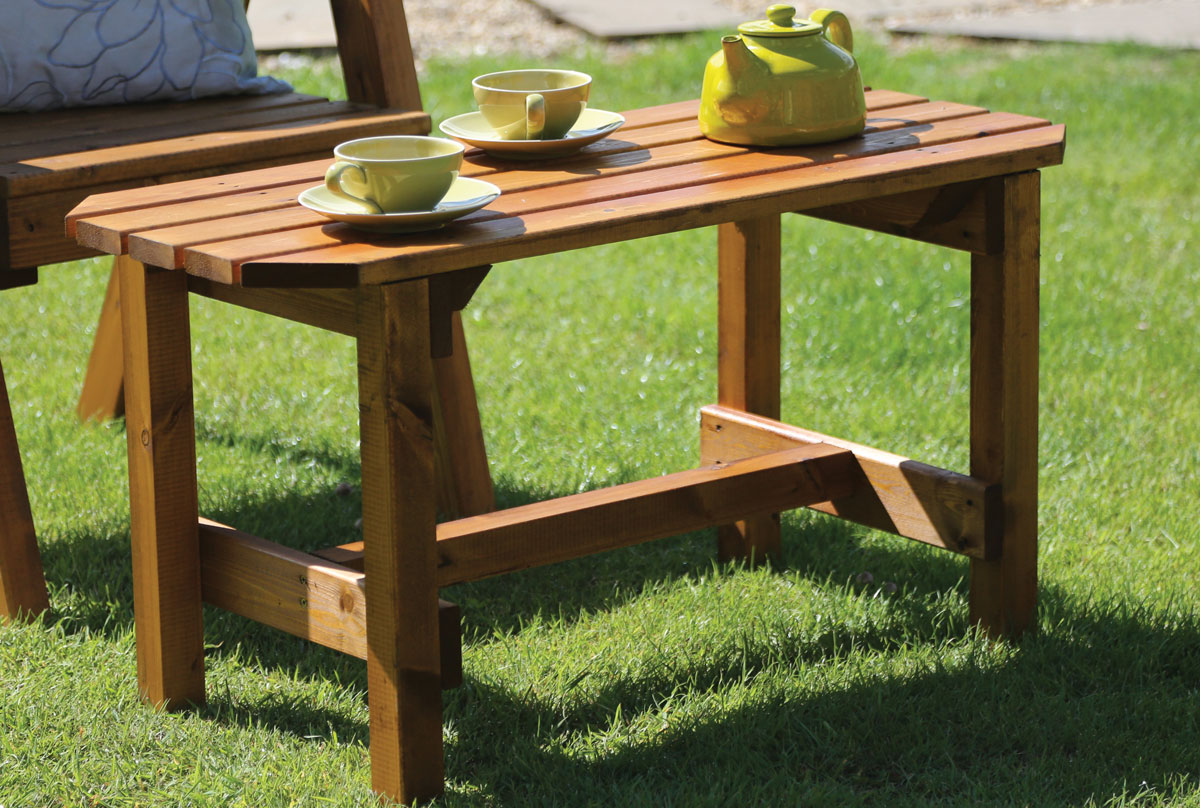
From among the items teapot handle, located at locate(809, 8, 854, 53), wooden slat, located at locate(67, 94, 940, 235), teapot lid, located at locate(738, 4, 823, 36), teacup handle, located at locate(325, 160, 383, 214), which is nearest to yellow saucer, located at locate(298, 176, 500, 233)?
teacup handle, located at locate(325, 160, 383, 214)

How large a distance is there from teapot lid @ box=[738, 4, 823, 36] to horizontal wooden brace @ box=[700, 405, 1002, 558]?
69cm

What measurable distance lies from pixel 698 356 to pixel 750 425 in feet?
3.69

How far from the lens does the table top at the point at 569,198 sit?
A: 6.33ft

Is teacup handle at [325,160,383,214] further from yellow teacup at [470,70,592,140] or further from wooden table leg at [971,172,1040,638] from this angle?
wooden table leg at [971,172,1040,638]

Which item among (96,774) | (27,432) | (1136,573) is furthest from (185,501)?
(1136,573)

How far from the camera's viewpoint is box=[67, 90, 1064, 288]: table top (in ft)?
6.33

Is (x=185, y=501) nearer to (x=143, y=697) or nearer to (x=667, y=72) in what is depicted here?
(x=143, y=697)

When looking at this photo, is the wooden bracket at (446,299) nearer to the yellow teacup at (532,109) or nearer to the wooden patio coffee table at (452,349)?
the wooden patio coffee table at (452,349)

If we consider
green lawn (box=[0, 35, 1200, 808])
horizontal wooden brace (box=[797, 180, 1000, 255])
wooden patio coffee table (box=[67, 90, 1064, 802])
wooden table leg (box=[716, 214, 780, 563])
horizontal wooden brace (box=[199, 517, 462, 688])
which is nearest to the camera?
wooden patio coffee table (box=[67, 90, 1064, 802])

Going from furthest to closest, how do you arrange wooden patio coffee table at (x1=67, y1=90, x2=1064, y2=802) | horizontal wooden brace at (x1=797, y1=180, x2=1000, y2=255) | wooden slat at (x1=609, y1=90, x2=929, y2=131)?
wooden slat at (x1=609, y1=90, x2=929, y2=131)
horizontal wooden brace at (x1=797, y1=180, x2=1000, y2=255)
wooden patio coffee table at (x1=67, y1=90, x2=1064, y2=802)

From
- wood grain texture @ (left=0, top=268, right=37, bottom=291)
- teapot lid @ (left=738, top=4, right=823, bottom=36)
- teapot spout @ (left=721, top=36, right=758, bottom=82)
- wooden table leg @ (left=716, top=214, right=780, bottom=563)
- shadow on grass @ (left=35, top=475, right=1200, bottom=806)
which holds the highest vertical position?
teapot lid @ (left=738, top=4, right=823, bottom=36)

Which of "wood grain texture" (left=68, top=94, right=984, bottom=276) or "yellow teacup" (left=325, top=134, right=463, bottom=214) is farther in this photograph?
"wood grain texture" (left=68, top=94, right=984, bottom=276)

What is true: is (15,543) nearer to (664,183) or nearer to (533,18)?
(664,183)

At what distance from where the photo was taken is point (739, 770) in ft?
7.29
